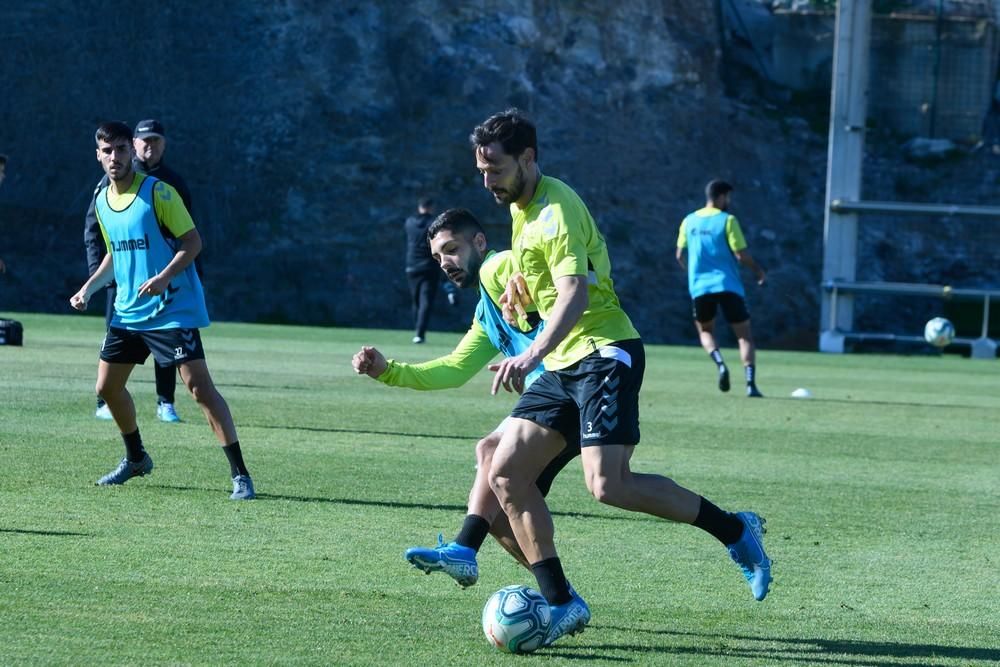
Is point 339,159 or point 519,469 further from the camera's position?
point 339,159

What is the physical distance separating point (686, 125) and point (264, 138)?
9.49 metres

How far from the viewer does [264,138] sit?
34.8m

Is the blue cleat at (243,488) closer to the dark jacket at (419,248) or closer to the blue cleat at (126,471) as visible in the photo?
the blue cleat at (126,471)

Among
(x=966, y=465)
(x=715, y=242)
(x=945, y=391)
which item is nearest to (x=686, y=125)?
(x=945, y=391)

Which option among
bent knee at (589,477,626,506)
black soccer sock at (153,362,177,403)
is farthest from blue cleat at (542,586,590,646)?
black soccer sock at (153,362,177,403)

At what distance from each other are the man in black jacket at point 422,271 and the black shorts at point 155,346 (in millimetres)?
15415

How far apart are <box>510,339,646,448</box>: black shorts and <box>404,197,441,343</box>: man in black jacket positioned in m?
18.6

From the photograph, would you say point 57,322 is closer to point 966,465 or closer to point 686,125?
point 686,125

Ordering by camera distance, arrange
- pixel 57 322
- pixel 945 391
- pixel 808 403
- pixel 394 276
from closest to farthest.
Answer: pixel 808 403 → pixel 945 391 → pixel 57 322 → pixel 394 276

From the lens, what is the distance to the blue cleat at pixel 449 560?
560cm

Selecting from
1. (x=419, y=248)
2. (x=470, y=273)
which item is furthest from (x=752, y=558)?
(x=419, y=248)

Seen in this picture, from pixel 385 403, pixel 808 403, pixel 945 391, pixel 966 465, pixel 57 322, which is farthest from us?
pixel 57 322

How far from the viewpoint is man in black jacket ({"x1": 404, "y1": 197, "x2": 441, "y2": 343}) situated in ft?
80.3

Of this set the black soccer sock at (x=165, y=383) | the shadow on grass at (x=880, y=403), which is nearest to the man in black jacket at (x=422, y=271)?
the shadow on grass at (x=880, y=403)
